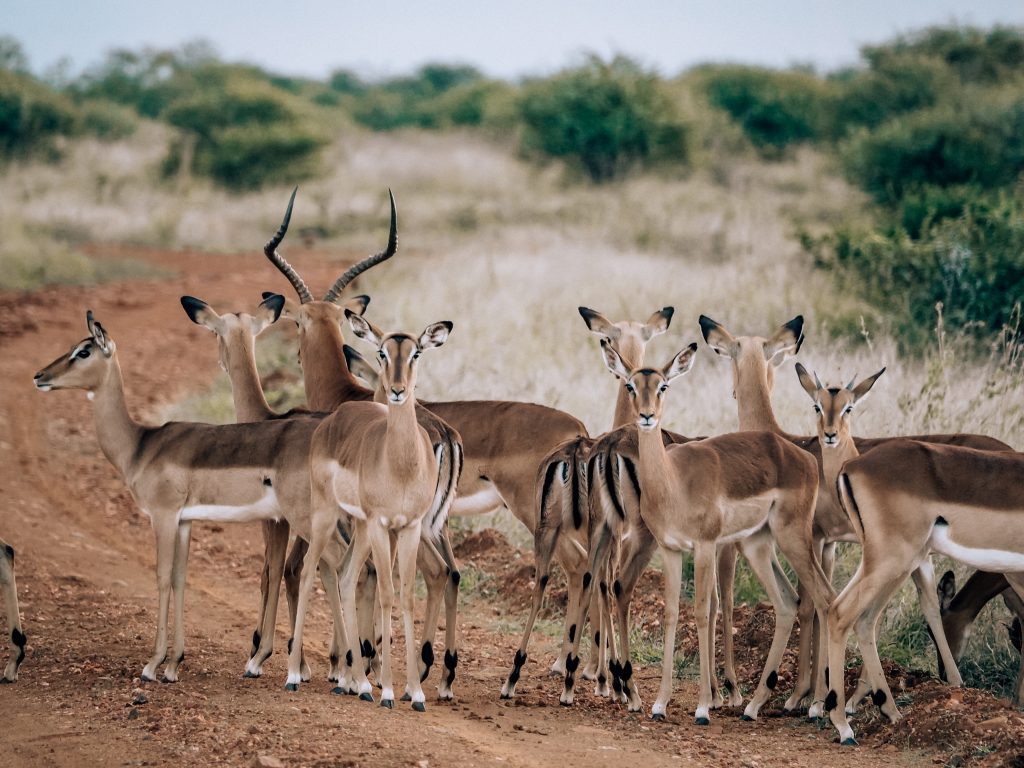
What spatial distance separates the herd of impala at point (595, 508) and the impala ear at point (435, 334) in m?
0.02

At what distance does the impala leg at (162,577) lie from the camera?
6.45m

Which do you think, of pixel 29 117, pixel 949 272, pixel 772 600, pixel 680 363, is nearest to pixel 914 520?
pixel 772 600

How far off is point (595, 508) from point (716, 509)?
2.36ft

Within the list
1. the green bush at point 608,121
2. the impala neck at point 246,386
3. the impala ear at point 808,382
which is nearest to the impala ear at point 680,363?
the impala ear at point 808,382

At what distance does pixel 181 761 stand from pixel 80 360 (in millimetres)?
2817

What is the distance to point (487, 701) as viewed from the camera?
21.5 ft

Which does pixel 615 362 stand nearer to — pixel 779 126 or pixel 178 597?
pixel 178 597

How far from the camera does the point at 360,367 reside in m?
7.45

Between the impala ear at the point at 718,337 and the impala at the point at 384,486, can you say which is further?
the impala ear at the point at 718,337

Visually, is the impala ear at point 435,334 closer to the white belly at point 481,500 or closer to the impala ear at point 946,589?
the white belly at point 481,500

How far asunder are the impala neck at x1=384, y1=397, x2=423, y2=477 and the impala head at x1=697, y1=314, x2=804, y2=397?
2.06 meters

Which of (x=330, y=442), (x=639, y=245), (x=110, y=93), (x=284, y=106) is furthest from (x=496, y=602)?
(x=110, y=93)

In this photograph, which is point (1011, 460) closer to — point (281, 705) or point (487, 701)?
point (487, 701)

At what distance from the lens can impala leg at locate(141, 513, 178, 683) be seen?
6449 millimetres
